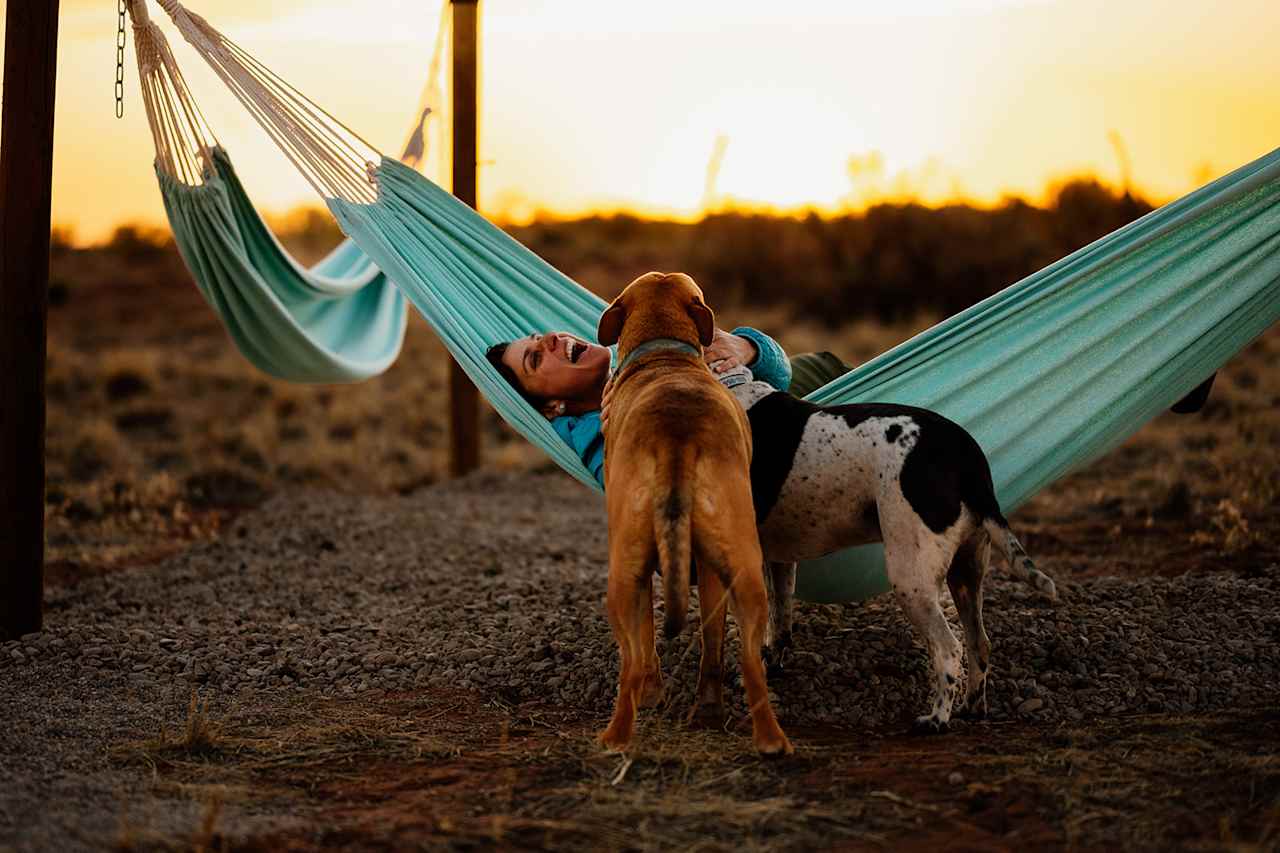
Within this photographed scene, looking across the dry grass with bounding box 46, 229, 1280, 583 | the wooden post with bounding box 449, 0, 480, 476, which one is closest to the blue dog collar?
the dry grass with bounding box 46, 229, 1280, 583

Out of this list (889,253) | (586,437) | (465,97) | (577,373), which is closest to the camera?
(586,437)

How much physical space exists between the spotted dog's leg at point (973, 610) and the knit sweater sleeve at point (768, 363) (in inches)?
27.1

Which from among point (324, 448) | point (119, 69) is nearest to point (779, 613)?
point (119, 69)

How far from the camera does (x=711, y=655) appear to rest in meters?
2.63

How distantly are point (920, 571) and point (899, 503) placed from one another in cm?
14

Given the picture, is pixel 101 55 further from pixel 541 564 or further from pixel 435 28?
pixel 541 564

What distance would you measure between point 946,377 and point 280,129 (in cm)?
211

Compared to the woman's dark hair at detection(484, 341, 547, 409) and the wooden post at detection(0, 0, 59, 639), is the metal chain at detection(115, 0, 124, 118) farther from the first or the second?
the woman's dark hair at detection(484, 341, 547, 409)

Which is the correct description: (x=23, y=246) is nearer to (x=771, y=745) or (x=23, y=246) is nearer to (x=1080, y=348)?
(x=771, y=745)

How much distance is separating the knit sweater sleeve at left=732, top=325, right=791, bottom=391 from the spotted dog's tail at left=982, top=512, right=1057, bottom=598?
0.79 m

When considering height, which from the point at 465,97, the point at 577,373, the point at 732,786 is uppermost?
the point at 465,97

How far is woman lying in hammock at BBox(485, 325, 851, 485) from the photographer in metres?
3.17

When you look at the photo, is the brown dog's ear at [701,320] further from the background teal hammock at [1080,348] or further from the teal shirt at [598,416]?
the background teal hammock at [1080,348]

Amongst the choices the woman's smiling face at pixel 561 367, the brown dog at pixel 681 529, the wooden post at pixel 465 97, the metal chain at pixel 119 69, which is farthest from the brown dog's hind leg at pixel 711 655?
the wooden post at pixel 465 97
